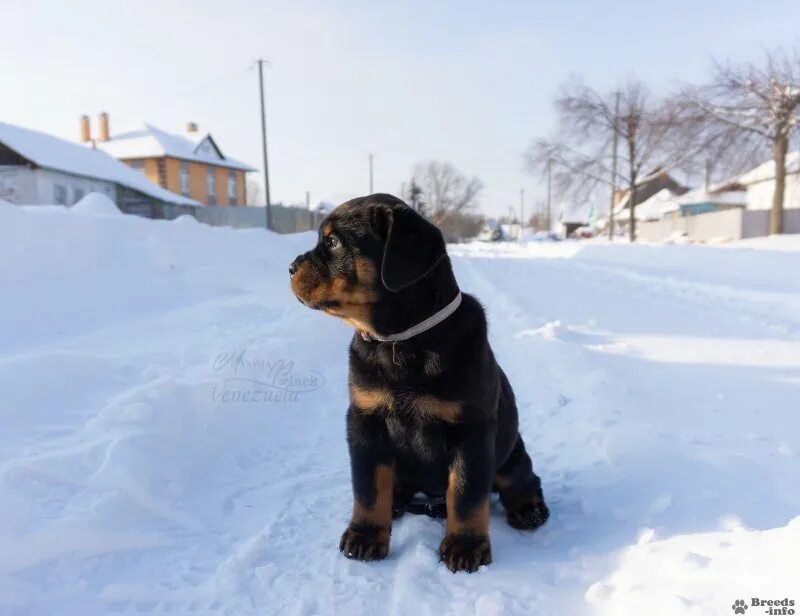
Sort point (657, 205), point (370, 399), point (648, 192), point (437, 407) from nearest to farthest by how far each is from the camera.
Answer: point (437, 407) → point (370, 399) → point (657, 205) → point (648, 192)

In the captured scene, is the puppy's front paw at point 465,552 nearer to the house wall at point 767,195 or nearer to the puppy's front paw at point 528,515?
the puppy's front paw at point 528,515

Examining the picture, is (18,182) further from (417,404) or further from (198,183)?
(417,404)

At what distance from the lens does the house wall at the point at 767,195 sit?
3825cm

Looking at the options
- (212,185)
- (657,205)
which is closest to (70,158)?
(212,185)

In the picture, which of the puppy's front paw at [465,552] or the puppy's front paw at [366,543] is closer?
the puppy's front paw at [465,552]

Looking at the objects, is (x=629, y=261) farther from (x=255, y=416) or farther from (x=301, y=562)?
(x=301, y=562)

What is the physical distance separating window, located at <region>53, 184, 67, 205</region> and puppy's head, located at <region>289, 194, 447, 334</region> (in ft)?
112

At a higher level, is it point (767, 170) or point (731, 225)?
point (767, 170)

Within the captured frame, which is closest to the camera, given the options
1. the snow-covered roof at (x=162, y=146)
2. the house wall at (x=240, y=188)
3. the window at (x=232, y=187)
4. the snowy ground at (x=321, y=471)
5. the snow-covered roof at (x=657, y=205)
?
A: the snowy ground at (x=321, y=471)

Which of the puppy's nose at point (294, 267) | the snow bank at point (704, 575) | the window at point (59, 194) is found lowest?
the snow bank at point (704, 575)

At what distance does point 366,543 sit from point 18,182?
34.5 metres

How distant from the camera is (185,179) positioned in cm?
5009

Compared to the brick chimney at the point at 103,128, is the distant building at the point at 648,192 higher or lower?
lower

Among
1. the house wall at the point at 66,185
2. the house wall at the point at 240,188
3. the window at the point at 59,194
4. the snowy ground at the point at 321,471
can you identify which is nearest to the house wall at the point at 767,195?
the snowy ground at the point at 321,471
